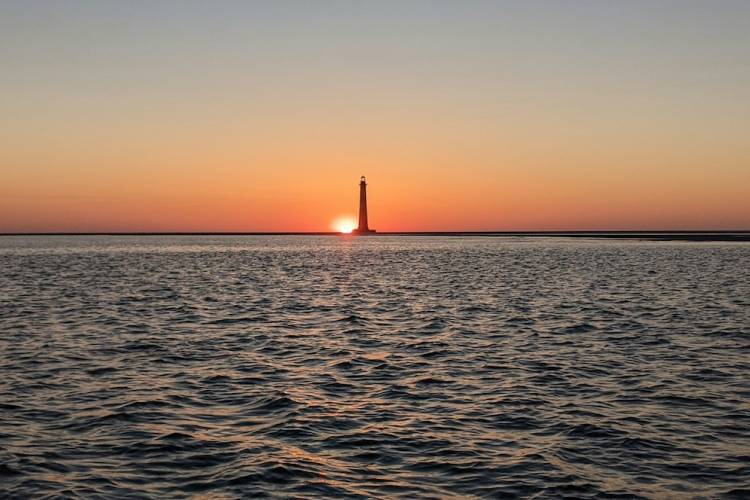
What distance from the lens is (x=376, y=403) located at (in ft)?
61.5

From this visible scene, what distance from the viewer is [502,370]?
23.0m

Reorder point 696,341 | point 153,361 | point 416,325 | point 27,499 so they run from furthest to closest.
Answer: point 416,325 < point 696,341 < point 153,361 < point 27,499

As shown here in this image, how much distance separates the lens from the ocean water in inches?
516

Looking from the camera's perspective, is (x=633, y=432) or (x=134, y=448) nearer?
(x=134, y=448)

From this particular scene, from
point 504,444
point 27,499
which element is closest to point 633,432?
point 504,444

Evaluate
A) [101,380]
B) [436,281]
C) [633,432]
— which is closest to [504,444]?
[633,432]

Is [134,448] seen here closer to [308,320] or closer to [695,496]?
[695,496]

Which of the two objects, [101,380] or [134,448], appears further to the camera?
[101,380]

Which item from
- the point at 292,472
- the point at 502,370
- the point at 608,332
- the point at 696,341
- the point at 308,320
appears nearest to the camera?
the point at 292,472

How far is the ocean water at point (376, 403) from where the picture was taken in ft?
43.0

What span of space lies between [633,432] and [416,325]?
62.5 ft

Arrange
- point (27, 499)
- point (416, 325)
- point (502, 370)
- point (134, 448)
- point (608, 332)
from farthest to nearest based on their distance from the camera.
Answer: point (416, 325), point (608, 332), point (502, 370), point (134, 448), point (27, 499)

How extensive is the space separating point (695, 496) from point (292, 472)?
22.5 ft

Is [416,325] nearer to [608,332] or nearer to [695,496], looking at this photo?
[608,332]
